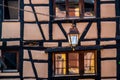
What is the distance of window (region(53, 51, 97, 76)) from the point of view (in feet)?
38.3

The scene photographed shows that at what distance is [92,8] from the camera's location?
11.8 m

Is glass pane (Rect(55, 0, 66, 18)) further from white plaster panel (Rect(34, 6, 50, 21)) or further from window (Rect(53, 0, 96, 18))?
white plaster panel (Rect(34, 6, 50, 21))

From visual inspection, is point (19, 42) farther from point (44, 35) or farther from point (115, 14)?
point (115, 14)

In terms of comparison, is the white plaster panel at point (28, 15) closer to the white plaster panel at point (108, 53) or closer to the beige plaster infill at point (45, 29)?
the beige plaster infill at point (45, 29)

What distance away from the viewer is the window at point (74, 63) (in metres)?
11.7

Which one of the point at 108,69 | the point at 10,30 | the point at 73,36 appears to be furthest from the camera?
the point at 10,30

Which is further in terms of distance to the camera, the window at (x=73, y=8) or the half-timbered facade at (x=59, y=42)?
the window at (x=73, y=8)

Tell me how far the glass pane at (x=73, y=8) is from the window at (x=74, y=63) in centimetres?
127

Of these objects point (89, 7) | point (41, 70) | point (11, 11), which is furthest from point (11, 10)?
point (89, 7)

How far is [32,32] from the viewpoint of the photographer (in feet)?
38.1

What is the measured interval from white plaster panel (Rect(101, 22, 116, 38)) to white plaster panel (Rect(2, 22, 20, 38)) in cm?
270

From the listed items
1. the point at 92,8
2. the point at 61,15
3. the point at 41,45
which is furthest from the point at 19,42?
the point at 92,8

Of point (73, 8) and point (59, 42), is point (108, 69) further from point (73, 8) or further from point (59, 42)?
point (73, 8)

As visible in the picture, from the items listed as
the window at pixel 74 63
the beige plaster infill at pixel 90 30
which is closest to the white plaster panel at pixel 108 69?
the window at pixel 74 63
